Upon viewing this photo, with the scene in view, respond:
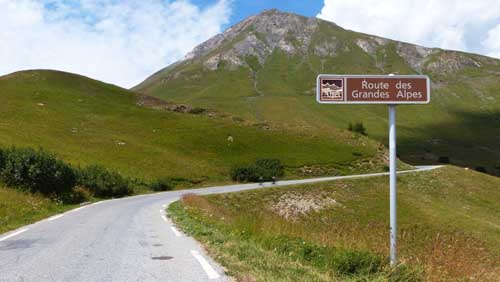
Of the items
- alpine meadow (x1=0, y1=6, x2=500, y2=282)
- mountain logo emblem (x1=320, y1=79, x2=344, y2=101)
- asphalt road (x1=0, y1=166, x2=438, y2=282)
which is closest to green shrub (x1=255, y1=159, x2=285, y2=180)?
alpine meadow (x1=0, y1=6, x2=500, y2=282)

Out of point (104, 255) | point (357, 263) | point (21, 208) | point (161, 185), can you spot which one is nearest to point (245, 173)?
point (161, 185)

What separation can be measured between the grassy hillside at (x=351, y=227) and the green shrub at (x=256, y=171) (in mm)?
13300

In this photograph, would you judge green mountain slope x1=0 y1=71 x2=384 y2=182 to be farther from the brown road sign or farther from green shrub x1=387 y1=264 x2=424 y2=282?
green shrub x1=387 y1=264 x2=424 y2=282

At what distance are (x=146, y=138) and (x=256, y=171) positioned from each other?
24196 mm

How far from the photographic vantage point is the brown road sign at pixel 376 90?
9047mm

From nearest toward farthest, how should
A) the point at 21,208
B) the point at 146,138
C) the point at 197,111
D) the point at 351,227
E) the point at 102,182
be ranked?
the point at 351,227
the point at 21,208
the point at 102,182
the point at 146,138
the point at 197,111

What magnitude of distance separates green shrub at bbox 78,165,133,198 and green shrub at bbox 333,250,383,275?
112 ft

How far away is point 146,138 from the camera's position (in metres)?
77.2

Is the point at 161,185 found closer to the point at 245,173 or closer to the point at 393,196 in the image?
the point at 245,173

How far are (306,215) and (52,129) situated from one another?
161 ft

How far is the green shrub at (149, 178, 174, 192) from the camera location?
5084 centimetres

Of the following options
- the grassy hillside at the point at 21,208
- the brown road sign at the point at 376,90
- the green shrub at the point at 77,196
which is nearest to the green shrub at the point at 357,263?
the brown road sign at the point at 376,90

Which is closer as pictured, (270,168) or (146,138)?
(270,168)

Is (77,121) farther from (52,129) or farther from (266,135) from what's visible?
(266,135)
